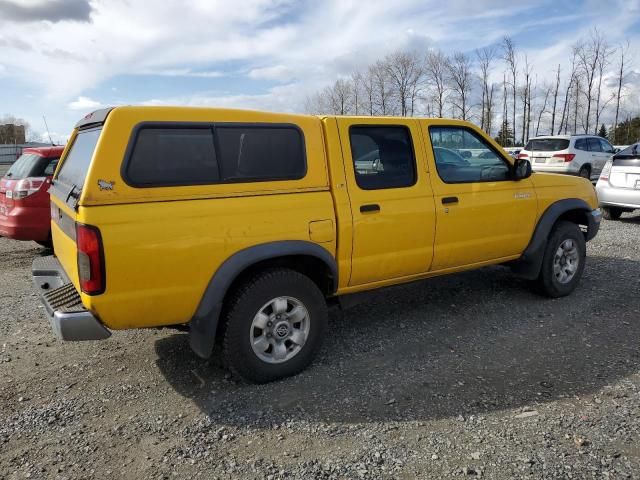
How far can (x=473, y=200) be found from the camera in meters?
4.51

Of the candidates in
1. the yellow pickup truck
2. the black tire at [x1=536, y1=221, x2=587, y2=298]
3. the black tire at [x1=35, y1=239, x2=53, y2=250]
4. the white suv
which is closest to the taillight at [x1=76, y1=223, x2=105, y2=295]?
the yellow pickup truck

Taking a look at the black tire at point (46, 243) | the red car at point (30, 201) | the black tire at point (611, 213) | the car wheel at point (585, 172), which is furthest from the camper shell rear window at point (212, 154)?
the car wheel at point (585, 172)

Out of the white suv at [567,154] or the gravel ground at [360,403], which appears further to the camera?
the white suv at [567,154]

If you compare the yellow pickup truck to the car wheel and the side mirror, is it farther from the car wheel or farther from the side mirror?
the car wheel

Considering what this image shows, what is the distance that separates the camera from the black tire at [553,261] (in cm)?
517

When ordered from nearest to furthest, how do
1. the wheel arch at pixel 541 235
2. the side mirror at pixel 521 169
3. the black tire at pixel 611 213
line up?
the side mirror at pixel 521 169 < the wheel arch at pixel 541 235 < the black tire at pixel 611 213

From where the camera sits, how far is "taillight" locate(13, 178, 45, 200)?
7047 millimetres

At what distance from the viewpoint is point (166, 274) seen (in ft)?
10.2

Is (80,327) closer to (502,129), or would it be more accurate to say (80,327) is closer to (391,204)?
(391,204)

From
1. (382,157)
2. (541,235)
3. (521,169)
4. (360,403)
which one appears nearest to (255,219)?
(382,157)

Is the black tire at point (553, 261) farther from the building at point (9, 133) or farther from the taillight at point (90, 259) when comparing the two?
the building at point (9, 133)

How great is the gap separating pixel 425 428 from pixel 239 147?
2126 millimetres

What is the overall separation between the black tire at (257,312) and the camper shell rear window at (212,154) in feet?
2.32

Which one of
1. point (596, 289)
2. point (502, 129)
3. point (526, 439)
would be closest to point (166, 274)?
point (526, 439)
